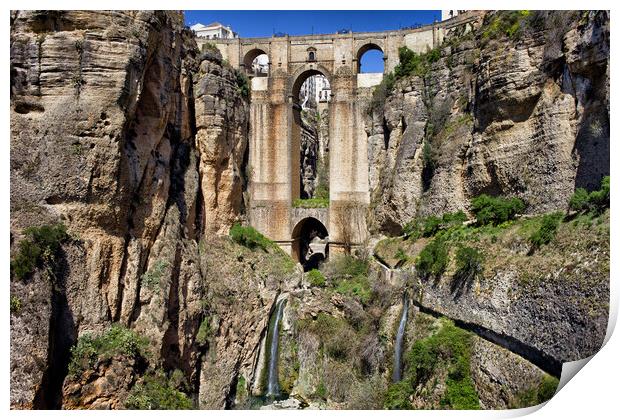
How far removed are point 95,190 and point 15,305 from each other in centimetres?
404

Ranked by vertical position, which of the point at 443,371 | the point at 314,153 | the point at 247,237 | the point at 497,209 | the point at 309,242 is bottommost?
the point at 443,371

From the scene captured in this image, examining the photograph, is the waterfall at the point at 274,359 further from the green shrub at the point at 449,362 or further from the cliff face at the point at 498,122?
the cliff face at the point at 498,122

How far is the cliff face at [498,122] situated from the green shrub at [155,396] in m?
12.5

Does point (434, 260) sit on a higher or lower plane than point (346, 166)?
lower

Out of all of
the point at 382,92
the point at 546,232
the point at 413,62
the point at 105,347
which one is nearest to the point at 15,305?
the point at 105,347

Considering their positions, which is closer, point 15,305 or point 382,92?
point 15,305

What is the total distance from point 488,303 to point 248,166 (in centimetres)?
1619

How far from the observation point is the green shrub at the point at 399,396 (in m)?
14.3

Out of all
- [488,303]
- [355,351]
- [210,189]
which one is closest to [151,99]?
[210,189]

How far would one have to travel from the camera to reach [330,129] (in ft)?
87.4

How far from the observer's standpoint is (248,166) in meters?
26.8

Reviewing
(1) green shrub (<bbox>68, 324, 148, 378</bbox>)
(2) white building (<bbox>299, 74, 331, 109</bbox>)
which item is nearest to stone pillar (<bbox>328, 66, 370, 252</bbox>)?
(1) green shrub (<bbox>68, 324, 148, 378</bbox>)

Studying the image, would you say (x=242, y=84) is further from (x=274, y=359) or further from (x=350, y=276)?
(x=274, y=359)

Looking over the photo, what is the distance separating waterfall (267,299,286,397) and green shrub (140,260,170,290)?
5831 mm
